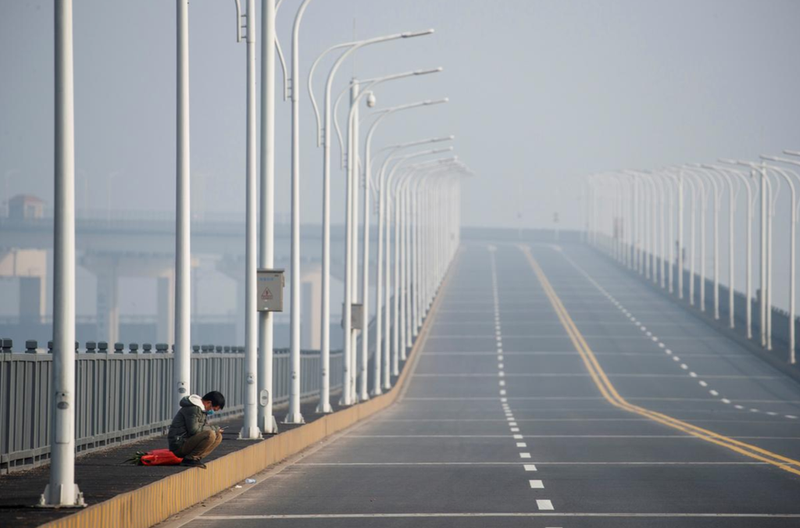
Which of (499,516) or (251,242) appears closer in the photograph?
(499,516)

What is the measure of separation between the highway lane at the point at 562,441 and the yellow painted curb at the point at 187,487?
38 cm

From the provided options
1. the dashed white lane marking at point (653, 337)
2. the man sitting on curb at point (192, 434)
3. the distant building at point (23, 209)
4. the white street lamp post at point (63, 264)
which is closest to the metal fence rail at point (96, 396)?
the man sitting on curb at point (192, 434)

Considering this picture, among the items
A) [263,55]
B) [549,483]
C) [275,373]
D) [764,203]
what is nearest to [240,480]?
[549,483]

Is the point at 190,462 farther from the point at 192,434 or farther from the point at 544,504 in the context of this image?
the point at 544,504

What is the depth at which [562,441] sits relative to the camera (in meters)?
30.4

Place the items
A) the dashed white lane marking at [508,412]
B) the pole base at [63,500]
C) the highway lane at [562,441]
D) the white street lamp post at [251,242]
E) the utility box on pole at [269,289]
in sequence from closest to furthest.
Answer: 1. the pole base at [63,500]
2. the highway lane at [562,441]
3. the dashed white lane marking at [508,412]
4. the white street lamp post at [251,242]
5. the utility box on pole at [269,289]

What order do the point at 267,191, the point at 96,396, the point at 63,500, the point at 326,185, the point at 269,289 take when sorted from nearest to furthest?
the point at 63,500 → the point at 96,396 → the point at 269,289 → the point at 267,191 → the point at 326,185

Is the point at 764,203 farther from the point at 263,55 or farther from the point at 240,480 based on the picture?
the point at 240,480

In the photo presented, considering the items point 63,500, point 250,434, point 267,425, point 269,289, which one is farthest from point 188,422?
point 267,425

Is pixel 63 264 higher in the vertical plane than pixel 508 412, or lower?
higher

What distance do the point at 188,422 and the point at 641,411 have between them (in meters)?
31.1

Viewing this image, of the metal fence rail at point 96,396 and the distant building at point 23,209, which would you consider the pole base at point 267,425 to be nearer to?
the metal fence rail at point 96,396

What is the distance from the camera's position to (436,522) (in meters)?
15.0

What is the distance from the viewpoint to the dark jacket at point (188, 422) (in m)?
17.4
